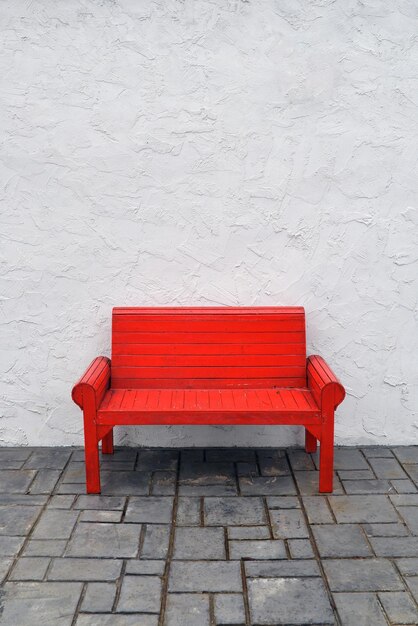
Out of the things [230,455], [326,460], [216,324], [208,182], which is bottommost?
[230,455]

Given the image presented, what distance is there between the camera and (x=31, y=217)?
4.17m

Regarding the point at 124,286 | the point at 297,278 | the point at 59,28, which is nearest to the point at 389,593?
the point at 297,278

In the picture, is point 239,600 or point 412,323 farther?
point 412,323

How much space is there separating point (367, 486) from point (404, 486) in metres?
0.23

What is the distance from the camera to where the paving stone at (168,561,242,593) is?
2.89 meters

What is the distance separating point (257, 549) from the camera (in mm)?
3195

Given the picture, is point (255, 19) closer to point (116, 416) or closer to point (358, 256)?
point (358, 256)

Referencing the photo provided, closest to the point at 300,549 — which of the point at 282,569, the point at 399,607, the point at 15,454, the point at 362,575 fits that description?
the point at 282,569

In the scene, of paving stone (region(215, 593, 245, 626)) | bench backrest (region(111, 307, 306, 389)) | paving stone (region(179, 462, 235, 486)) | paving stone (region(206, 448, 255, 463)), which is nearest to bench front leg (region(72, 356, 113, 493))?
bench backrest (region(111, 307, 306, 389))

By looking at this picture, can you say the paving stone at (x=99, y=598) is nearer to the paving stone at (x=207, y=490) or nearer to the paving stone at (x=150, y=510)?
the paving stone at (x=150, y=510)

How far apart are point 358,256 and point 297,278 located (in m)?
0.43

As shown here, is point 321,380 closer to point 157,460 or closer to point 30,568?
point 157,460

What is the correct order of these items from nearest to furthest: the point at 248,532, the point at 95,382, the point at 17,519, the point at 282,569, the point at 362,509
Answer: the point at 282,569 < the point at 248,532 < the point at 17,519 < the point at 362,509 < the point at 95,382

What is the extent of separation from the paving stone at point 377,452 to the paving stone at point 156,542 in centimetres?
161
